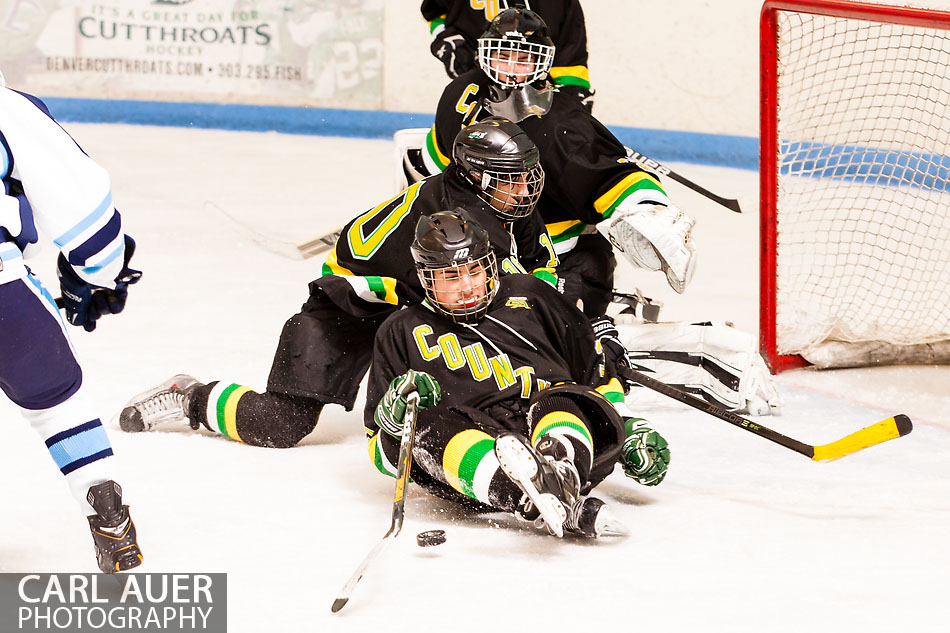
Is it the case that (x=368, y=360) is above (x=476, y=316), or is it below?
below

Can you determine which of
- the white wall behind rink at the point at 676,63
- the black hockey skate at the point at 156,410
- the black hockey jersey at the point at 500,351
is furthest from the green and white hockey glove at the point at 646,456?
the white wall behind rink at the point at 676,63

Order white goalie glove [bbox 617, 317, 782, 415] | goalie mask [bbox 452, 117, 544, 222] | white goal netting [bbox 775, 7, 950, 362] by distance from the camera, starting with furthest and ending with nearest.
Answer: white goal netting [bbox 775, 7, 950, 362], white goalie glove [bbox 617, 317, 782, 415], goalie mask [bbox 452, 117, 544, 222]

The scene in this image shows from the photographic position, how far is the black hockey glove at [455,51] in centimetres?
434

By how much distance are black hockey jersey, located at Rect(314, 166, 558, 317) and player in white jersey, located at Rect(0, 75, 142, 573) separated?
776 mm

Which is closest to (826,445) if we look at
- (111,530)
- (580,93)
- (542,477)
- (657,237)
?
(657,237)

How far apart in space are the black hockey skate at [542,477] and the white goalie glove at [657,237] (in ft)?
2.86

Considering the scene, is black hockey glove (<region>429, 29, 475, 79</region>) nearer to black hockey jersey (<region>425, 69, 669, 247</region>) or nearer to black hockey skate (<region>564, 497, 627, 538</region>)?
black hockey jersey (<region>425, 69, 669, 247</region>)

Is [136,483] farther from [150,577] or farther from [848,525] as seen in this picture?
[848,525]

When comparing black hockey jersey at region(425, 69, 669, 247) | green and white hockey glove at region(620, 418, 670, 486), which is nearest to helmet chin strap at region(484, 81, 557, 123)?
black hockey jersey at region(425, 69, 669, 247)

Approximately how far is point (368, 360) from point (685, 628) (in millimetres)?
1204

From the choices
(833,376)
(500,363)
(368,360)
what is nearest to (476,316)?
(500,363)

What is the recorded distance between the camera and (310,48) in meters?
7.60

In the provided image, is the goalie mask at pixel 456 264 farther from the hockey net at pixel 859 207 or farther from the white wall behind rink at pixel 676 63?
the white wall behind rink at pixel 676 63

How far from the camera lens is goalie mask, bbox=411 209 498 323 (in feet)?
7.84
